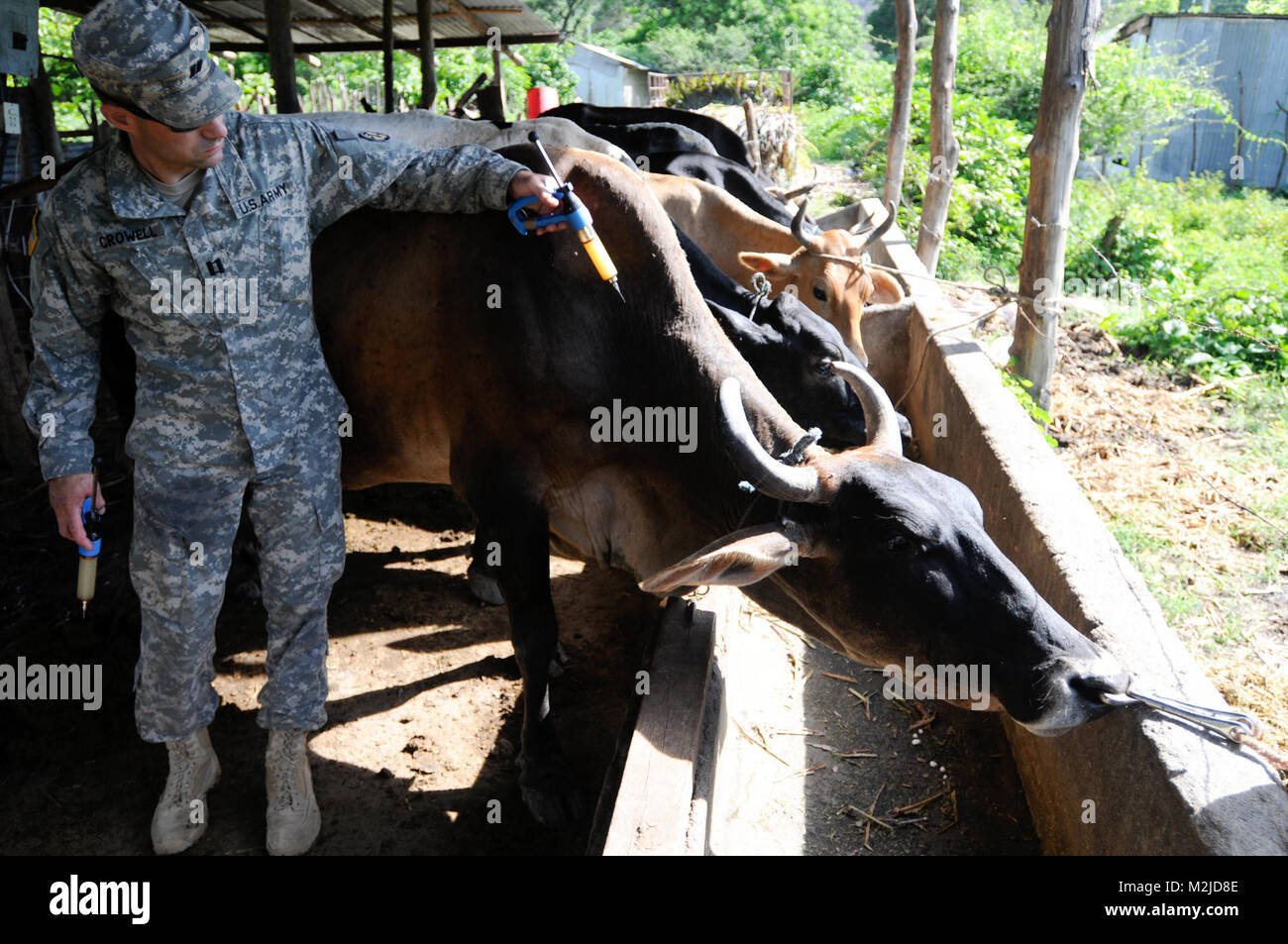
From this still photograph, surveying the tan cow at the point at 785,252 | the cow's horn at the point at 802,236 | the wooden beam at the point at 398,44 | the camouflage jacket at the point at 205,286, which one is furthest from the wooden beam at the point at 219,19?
the camouflage jacket at the point at 205,286

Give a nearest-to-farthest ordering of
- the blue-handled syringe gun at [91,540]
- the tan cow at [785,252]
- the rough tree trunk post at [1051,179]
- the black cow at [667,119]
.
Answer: the blue-handled syringe gun at [91,540], the rough tree trunk post at [1051,179], the tan cow at [785,252], the black cow at [667,119]

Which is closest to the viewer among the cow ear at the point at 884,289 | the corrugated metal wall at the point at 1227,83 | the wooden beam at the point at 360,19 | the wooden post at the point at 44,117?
the cow ear at the point at 884,289

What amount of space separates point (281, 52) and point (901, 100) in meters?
6.35

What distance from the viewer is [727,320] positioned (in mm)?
4773

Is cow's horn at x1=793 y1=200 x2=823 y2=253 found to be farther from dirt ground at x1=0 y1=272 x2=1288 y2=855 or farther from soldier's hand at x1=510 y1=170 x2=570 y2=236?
soldier's hand at x1=510 y1=170 x2=570 y2=236

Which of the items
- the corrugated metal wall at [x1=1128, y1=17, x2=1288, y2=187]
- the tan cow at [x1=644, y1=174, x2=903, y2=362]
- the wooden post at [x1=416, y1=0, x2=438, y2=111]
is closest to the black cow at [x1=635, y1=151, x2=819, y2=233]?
the tan cow at [x1=644, y1=174, x2=903, y2=362]

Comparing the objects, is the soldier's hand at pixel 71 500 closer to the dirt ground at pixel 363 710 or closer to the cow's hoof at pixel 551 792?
the dirt ground at pixel 363 710

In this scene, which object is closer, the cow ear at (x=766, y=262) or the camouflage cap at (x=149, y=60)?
the camouflage cap at (x=149, y=60)

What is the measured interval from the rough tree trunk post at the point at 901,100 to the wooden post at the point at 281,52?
19.6 feet

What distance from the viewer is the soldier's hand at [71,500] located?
312 centimetres

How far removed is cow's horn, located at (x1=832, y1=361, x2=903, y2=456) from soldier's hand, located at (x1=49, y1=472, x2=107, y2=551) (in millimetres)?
2597

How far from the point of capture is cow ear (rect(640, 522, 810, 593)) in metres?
2.83

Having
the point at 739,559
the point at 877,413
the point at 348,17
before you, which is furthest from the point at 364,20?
the point at 739,559

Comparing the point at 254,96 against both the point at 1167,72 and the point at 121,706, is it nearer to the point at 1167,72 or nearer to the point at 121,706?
the point at 121,706
